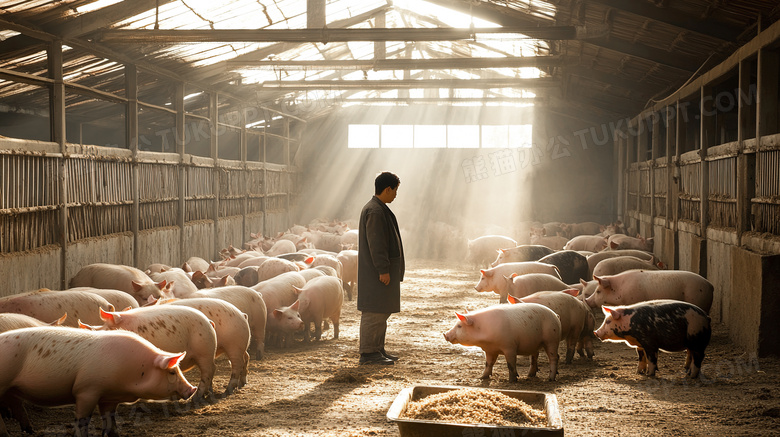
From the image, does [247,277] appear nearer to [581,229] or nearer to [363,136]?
[581,229]

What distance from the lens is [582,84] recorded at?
15305mm

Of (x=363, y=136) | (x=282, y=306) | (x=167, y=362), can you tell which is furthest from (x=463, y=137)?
(x=167, y=362)

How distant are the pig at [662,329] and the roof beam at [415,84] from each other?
10.2 m

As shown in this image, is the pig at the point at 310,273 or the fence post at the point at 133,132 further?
Result: the fence post at the point at 133,132

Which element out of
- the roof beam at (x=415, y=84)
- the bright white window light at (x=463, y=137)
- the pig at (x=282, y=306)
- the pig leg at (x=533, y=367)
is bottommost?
the pig leg at (x=533, y=367)

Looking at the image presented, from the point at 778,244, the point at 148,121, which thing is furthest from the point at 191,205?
the point at 778,244

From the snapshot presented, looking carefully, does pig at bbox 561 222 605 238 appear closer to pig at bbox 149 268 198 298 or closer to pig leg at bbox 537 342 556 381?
pig at bbox 149 268 198 298

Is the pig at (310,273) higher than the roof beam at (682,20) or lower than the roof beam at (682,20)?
lower

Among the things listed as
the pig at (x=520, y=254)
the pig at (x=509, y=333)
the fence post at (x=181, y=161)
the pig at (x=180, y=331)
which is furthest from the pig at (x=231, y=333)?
the fence post at (x=181, y=161)

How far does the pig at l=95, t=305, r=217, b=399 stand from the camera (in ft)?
16.4

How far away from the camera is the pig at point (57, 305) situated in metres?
5.87

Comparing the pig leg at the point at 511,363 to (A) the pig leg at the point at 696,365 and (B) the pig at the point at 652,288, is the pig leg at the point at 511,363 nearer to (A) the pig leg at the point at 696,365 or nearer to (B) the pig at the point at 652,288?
(A) the pig leg at the point at 696,365

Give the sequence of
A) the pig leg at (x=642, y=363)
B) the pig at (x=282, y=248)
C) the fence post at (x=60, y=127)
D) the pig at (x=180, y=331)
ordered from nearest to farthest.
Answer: the pig at (x=180, y=331), the pig leg at (x=642, y=363), the fence post at (x=60, y=127), the pig at (x=282, y=248)

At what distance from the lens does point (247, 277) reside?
9.26 meters
